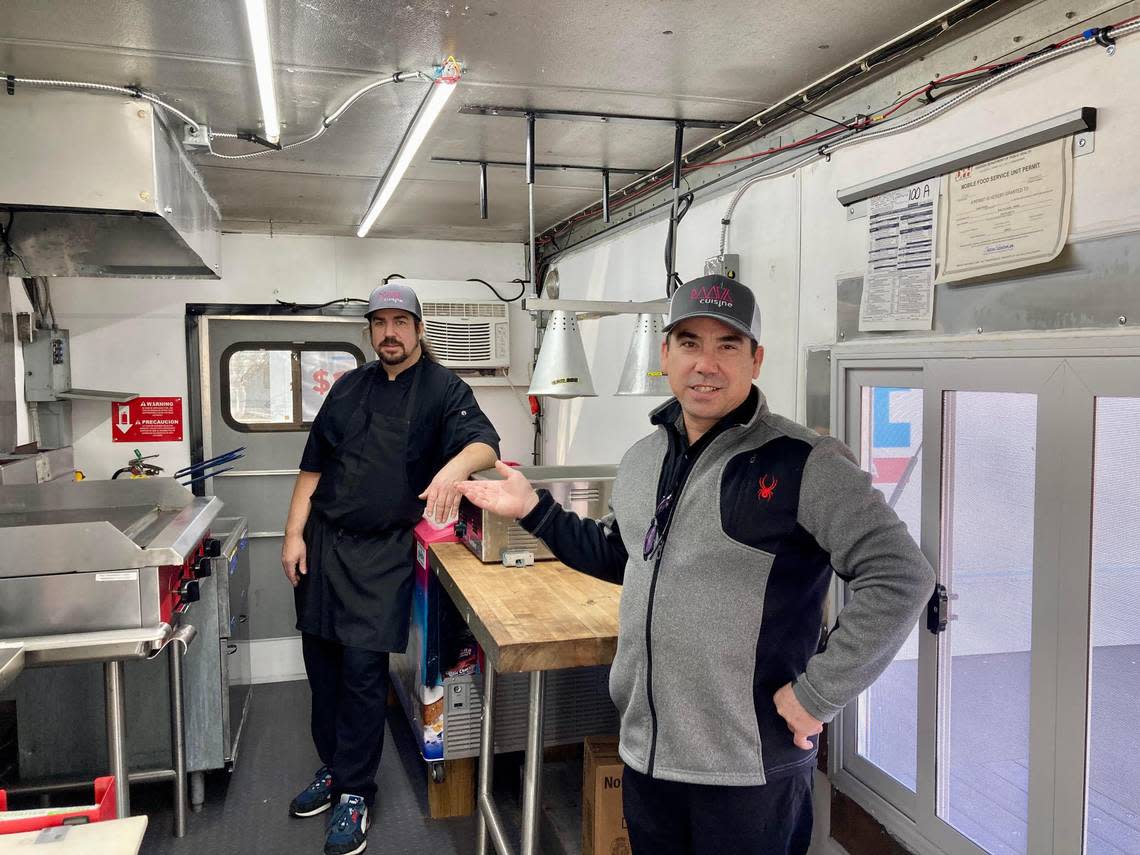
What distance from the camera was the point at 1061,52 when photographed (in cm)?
163

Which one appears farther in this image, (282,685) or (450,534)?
(282,685)

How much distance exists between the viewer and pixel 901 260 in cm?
204

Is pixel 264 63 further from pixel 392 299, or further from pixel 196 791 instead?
pixel 196 791

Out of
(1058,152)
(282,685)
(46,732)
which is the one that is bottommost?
(282,685)

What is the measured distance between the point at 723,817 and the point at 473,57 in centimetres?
193

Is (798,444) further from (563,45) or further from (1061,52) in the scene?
(563,45)

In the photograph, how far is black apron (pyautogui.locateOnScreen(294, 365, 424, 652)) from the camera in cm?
287

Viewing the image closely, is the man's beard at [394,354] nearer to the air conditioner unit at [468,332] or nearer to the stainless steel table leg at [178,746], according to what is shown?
the stainless steel table leg at [178,746]

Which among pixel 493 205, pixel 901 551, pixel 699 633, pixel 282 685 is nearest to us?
pixel 901 551

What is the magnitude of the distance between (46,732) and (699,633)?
105 inches

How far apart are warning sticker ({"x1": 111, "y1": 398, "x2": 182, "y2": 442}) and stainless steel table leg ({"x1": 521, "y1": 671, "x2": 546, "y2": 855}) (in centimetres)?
325

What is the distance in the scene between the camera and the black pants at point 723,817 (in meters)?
1.59

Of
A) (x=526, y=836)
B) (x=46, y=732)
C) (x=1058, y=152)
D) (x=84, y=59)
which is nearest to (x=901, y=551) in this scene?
(x=1058, y=152)

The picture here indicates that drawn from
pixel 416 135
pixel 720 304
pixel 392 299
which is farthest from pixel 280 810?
pixel 720 304
